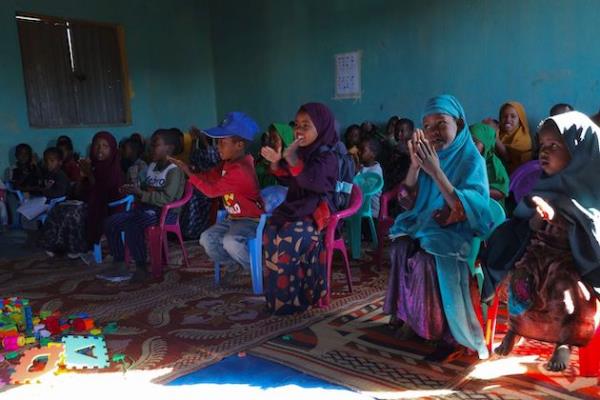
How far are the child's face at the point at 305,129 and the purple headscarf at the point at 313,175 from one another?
0.07ft

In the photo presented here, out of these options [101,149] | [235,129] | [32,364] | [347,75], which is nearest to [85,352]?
[32,364]

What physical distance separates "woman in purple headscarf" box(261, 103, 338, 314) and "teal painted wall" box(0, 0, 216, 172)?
5534 millimetres

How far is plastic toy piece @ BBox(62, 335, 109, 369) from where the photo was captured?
258 cm

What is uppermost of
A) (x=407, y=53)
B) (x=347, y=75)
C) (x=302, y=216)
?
(x=407, y=53)

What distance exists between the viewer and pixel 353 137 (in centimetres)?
650

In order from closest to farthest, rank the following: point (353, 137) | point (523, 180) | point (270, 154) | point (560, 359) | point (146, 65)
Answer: point (560, 359), point (270, 154), point (523, 180), point (353, 137), point (146, 65)

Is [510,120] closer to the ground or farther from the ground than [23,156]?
farther from the ground

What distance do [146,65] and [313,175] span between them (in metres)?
6.24

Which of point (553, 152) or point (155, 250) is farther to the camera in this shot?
point (155, 250)

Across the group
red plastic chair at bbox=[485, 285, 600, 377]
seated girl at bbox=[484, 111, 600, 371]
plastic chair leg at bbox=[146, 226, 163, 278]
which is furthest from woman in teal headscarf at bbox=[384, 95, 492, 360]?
plastic chair leg at bbox=[146, 226, 163, 278]

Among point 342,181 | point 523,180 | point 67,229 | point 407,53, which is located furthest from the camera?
point 407,53

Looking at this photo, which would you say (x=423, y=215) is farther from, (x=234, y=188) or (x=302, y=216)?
(x=234, y=188)

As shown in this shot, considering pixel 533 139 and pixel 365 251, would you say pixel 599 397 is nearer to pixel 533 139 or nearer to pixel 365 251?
pixel 365 251

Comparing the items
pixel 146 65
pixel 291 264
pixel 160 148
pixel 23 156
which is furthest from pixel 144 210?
pixel 146 65
